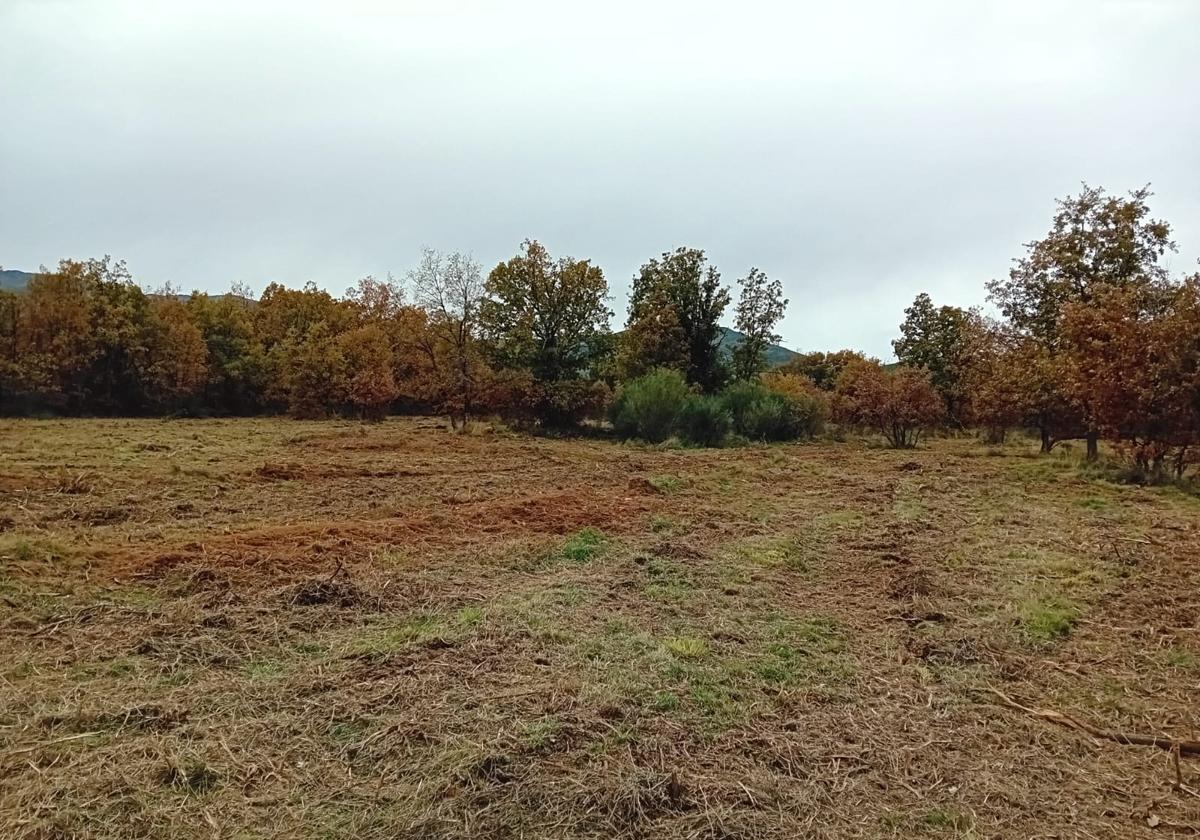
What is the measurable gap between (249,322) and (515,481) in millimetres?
31082

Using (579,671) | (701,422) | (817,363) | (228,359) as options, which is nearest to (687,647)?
(579,671)

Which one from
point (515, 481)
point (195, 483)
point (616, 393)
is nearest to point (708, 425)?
point (616, 393)

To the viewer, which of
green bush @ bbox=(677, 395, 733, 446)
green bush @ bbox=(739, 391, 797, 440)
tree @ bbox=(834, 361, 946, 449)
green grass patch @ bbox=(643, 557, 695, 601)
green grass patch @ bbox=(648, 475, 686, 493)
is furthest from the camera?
green bush @ bbox=(739, 391, 797, 440)

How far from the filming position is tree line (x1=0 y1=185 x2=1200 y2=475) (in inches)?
596

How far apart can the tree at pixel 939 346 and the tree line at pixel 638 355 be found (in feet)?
0.38

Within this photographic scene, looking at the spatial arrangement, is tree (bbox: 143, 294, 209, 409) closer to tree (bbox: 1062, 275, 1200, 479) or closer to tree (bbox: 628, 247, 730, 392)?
tree (bbox: 628, 247, 730, 392)

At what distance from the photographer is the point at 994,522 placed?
10.2 metres

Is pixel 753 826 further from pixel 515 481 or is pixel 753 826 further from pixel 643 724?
pixel 515 481

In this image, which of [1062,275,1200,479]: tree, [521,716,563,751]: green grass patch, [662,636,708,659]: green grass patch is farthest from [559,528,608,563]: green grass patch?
[1062,275,1200,479]: tree

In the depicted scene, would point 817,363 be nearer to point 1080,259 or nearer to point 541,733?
point 1080,259

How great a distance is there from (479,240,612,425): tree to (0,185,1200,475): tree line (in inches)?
2.8

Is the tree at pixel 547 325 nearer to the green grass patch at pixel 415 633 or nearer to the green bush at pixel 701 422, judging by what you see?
the green bush at pixel 701 422

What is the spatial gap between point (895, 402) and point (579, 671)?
77.0ft

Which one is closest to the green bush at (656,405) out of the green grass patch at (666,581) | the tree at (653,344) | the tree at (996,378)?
the tree at (653,344)
